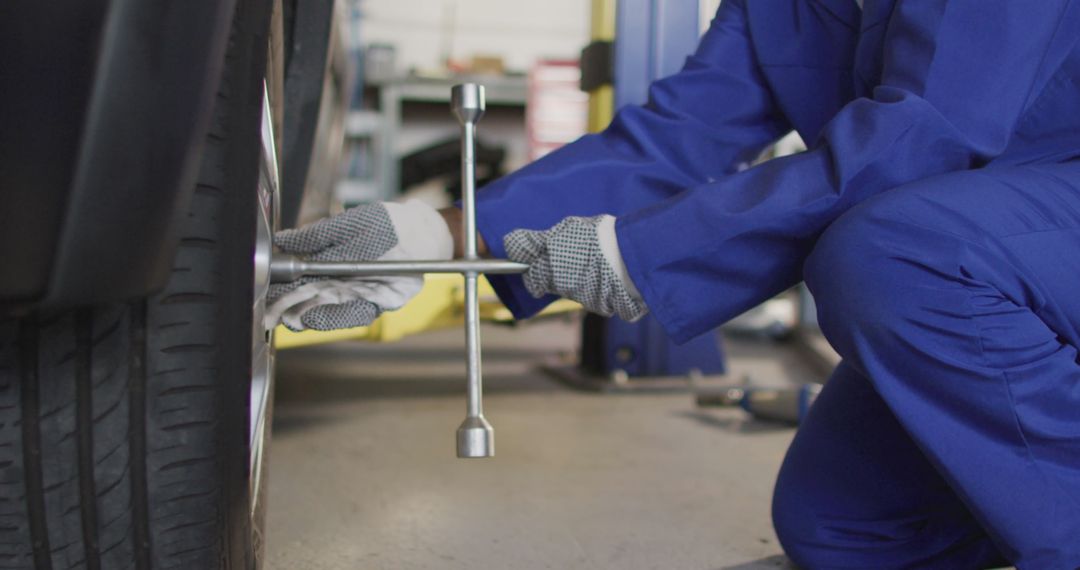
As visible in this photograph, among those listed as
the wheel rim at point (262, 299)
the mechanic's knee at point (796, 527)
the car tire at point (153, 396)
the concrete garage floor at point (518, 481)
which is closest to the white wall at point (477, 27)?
the concrete garage floor at point (518, 481)

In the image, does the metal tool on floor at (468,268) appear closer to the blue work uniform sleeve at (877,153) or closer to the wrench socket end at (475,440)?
the wrench socket end at (475,440)

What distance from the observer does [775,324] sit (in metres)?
3.84

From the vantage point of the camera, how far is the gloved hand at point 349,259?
3.10ft

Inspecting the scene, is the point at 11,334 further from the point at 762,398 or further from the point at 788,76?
the point at 762,398

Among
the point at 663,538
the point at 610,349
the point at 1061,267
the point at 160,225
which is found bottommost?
the point at 610,349

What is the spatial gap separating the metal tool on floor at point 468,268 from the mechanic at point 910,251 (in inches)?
2.5

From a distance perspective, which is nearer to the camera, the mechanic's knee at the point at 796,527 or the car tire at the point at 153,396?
the car tire at the point at 153,396

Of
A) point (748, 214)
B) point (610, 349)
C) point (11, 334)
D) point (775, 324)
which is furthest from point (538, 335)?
point (11, 334)

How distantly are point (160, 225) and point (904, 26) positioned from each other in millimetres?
725

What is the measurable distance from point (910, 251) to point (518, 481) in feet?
2.61

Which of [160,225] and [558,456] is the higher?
[160,225]

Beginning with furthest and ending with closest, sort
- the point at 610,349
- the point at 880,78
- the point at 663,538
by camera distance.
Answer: the point at 610,349
the point at 663,538
the point at 880,78

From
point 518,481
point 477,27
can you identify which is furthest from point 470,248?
point 477,27

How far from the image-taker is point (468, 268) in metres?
0.93
